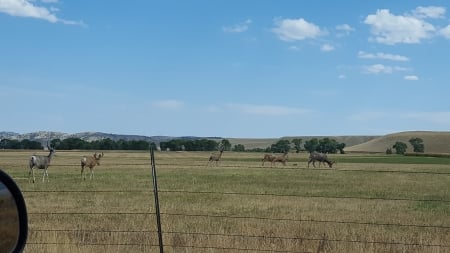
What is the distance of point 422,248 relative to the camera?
866 centimetres

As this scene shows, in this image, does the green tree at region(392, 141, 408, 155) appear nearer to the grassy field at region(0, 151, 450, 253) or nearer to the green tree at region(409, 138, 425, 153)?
the green tree at region(409, 138, 425, 153)

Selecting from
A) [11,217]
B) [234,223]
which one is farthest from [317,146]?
[11,217]

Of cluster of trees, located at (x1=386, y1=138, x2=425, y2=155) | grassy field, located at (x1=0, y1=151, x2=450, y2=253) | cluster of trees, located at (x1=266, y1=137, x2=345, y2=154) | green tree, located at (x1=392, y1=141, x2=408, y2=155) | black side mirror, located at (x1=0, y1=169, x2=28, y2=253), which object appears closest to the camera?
black side mirror, located at (x1=0, y1=169, x2=28, y2=253)

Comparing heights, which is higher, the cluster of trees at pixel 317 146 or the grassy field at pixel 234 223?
the cluster of trees at pixel 317 146

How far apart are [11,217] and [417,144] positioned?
614ft

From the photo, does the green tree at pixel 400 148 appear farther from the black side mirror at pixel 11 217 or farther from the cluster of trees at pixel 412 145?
the black side mirror at pixel 11 217

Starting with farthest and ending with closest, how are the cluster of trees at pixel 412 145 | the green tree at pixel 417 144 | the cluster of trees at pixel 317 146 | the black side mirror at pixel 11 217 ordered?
the green tree at pixel 417 144, the cluster of trees at pixel 412 145, the cluster of trees at pixel 317 146, the black side mirror at pixel 11 217

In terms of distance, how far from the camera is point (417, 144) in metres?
181

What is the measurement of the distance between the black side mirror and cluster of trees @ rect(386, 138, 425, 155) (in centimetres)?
17258

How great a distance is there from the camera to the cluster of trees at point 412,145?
174 m

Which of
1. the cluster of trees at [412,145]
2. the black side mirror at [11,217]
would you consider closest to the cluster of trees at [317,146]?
the cluster of trees at [412,145]

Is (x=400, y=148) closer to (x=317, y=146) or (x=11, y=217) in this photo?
(x=317, y=146)

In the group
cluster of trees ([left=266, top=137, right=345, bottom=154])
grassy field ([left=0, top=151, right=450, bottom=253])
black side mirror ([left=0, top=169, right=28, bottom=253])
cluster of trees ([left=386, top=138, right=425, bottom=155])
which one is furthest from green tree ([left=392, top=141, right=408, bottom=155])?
black side mirror ([left=0, top=169, right=28, bottom=253])

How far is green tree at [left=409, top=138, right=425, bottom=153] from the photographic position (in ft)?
583
